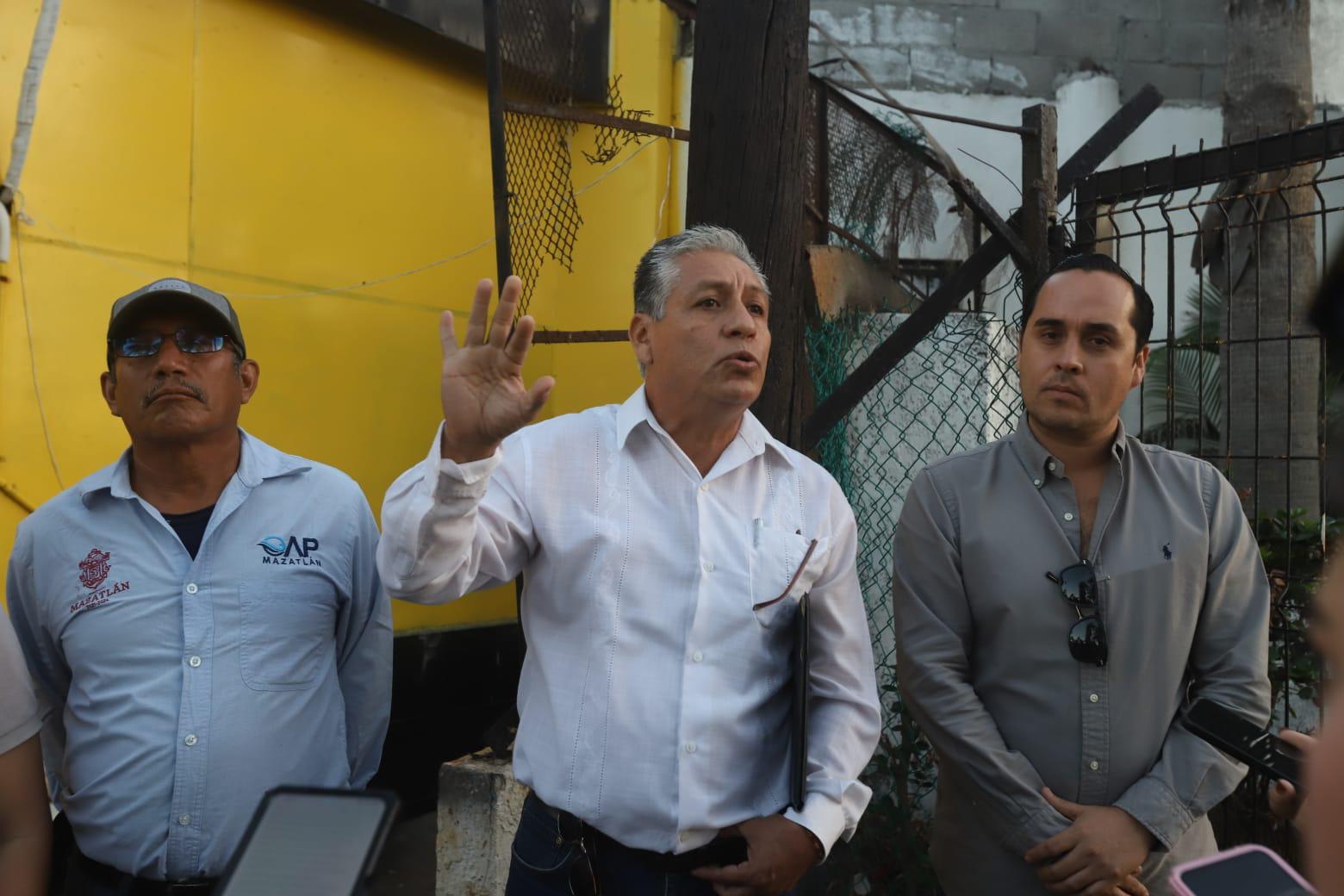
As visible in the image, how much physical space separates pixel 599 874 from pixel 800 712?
505 millimetres

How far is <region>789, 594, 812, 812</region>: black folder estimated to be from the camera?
2.28m

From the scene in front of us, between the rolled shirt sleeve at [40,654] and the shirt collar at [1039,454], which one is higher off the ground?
the shirt collar at [1039,454]

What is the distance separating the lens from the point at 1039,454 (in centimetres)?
269

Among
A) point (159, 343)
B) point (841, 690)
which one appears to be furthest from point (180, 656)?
point (841, 690)

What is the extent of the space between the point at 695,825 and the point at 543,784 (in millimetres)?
308

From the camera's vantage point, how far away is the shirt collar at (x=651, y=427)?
2.43 meters

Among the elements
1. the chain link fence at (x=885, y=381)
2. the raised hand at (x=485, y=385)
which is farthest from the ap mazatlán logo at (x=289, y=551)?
the chain link fence at (x=885, y=381)

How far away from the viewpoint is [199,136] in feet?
17.5

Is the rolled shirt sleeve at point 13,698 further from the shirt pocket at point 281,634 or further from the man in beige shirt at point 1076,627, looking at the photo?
the man in beige shirt at point 1076,627

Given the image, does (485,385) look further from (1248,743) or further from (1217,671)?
(1217,671)

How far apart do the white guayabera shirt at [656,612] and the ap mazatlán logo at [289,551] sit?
0.52 meters

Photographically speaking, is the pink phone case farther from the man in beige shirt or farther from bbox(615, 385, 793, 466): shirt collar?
bbox(615, 385, 793, 466): shirt collar

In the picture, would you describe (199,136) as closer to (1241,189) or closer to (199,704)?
(199,704)

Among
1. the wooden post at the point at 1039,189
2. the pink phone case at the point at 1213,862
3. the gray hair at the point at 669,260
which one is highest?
the wooden post at the point at 1039,189
